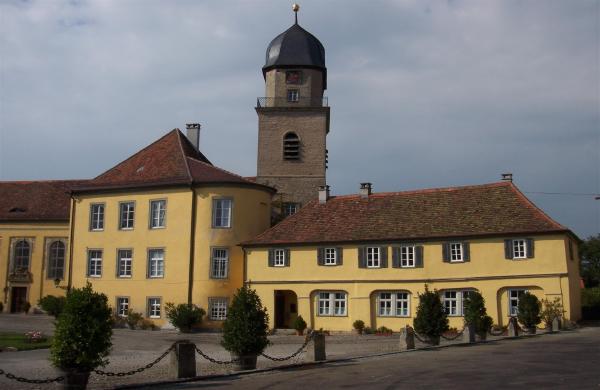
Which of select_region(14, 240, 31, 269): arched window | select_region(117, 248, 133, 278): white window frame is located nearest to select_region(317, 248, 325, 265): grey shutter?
select_region(117, 248, 133, 278): white window frame

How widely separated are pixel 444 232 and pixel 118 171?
785 inches

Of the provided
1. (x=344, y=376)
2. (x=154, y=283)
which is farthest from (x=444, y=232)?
(x=344, y=376)

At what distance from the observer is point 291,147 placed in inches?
1795

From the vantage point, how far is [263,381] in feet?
51.0

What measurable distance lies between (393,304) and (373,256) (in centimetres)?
276

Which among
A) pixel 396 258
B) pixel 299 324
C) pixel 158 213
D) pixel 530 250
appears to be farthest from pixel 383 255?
pixel 158 213

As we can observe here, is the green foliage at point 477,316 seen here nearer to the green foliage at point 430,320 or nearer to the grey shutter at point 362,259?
the green foliage at point 430,320

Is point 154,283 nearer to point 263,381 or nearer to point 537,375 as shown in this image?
point 263,381

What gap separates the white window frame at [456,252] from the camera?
33375mm

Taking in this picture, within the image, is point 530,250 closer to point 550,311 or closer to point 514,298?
point 514,298

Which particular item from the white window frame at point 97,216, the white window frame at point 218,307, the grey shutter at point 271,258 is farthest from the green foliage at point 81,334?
the white window frame at point 97,216

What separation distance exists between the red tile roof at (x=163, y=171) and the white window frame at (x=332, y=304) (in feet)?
24.3

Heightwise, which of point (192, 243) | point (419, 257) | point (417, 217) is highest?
point (417, 217)

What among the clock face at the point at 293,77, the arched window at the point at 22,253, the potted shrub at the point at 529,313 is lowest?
the potted shrub at the point at 529,313
